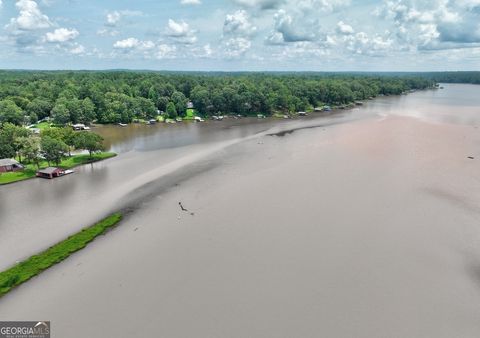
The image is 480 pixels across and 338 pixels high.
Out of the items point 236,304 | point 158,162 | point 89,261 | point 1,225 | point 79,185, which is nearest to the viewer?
point 236,304

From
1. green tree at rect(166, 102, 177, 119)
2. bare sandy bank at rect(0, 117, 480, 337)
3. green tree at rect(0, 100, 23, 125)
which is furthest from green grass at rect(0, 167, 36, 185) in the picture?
green tree at rect(166, 102, 177, 119)

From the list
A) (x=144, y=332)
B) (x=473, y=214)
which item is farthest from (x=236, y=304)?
(x=473, y=214)

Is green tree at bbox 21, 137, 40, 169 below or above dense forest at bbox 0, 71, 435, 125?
below

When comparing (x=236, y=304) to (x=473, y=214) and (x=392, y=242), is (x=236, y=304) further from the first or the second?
(x=473, y=214)

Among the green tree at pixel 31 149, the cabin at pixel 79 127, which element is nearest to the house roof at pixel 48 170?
the green tree at pixel 31 149

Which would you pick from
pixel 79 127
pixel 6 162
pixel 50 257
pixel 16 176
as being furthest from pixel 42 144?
pixel 79 127

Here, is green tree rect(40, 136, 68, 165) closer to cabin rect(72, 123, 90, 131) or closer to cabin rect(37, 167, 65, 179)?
cabin rect(37, 167, 65, 179)
